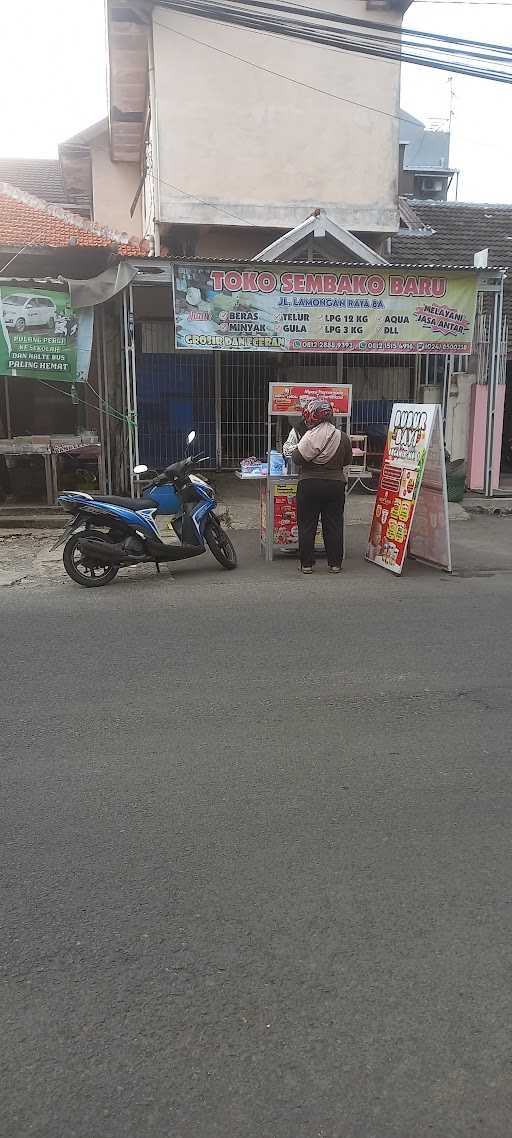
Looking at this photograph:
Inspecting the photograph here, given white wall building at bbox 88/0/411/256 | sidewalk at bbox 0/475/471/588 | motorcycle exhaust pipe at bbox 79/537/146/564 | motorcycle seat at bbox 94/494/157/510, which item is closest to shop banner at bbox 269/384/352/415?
motorcycle seat at bbox 94/494/157/510

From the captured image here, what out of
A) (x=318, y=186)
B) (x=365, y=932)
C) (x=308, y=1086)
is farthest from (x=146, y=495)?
(x=318, y=186)

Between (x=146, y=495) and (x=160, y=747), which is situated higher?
(x=146, y=495)

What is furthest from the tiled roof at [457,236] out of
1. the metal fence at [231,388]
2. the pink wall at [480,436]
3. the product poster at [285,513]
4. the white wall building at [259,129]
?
the product poster at [285,513]

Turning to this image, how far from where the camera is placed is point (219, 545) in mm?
8461

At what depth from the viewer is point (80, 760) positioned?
4.08 meters

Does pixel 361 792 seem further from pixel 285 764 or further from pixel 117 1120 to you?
pixel 117 1120

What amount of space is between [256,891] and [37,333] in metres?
9.47

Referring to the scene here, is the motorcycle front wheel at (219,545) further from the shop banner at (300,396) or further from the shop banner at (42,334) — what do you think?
the shop banner at (42,334)

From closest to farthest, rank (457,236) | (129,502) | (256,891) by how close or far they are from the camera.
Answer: (256,891) → (129,502) → (457,236)

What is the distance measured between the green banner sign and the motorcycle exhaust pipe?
422 cm

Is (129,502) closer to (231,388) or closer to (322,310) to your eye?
(322,310)

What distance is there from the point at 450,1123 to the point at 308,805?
160 centimetres

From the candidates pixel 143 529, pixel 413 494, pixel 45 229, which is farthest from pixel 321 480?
pixel 45 229

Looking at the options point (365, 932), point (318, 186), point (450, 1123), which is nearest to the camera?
point (450, 1123)
